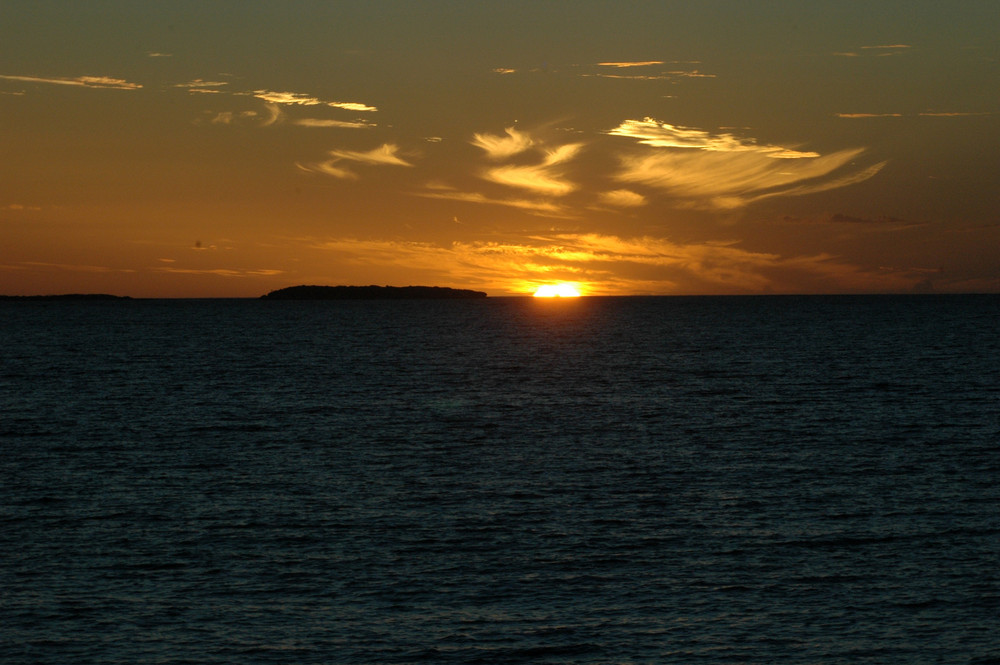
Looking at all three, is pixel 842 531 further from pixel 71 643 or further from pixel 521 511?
pixel 71 643

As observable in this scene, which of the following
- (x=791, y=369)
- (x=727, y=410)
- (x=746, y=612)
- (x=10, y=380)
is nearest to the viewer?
(x=746, y=612)

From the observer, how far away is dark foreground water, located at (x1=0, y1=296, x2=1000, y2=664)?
2462cm

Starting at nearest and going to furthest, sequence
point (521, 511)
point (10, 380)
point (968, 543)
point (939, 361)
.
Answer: point (968, 543) → point (521, 511) → point (10, 380) → point (939, 361)

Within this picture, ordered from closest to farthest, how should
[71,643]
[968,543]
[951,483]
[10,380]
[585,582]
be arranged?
1. [71,643]
2. [585,582]
3. [968,543]
4. [951,483]
5. [10,380]

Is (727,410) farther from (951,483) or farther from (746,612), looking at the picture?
(746,612)

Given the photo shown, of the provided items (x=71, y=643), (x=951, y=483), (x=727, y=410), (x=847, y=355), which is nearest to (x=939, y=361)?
(x=847, y=355)

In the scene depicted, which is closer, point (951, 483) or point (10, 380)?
point (951, 483)

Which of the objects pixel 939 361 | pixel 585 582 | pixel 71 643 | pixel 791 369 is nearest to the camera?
pixel 71 643

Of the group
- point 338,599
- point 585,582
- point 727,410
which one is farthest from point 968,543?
point 727,410

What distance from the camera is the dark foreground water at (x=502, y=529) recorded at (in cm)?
2462

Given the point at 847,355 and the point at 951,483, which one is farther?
the point at 847,355

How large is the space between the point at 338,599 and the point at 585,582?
6810mm

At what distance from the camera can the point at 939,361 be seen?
114 m

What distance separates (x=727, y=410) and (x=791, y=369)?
122 ft
